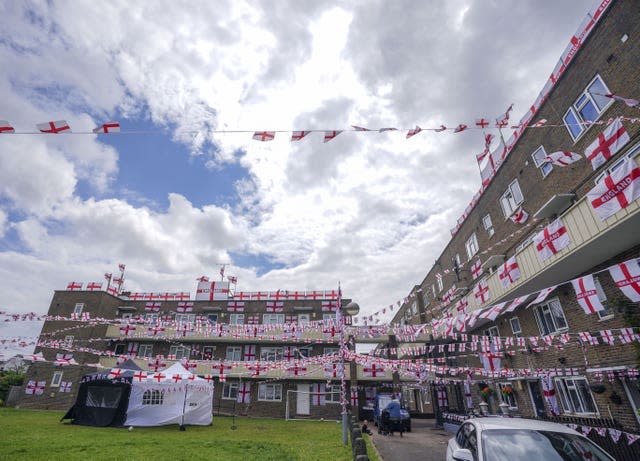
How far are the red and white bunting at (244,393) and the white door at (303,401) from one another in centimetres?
398

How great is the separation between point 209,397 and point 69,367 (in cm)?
1597

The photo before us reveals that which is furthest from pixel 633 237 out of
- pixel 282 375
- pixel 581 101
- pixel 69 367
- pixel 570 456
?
pixel 69 367

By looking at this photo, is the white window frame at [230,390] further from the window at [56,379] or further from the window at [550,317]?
the window at [550,317]

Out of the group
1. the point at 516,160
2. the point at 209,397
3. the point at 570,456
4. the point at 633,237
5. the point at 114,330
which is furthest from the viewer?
the point at 114,330

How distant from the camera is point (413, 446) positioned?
13.1m

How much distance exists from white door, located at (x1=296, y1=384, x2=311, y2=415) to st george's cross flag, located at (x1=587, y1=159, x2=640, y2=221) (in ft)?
75.4

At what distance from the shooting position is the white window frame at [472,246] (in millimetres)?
20109

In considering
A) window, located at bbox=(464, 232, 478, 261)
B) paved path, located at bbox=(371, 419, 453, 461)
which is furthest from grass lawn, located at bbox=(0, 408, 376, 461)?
window, located at bbox=(464, 232, 478, 261)

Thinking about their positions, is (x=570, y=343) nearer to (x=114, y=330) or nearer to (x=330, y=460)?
A: (x=330, y=460)

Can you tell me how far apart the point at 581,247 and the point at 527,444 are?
7.15 metres

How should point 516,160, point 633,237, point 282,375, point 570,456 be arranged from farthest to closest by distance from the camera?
1. point 282,375
2. point 516,160
3. point 633,237
4. point 570,456

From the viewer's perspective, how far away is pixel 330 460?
9.71m

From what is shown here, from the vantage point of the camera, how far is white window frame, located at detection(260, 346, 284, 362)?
89.8ft

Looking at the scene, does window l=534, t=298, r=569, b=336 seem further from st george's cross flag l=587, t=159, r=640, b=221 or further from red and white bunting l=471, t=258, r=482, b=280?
st george's cross flag l=587, t=159, r=640, b=221
